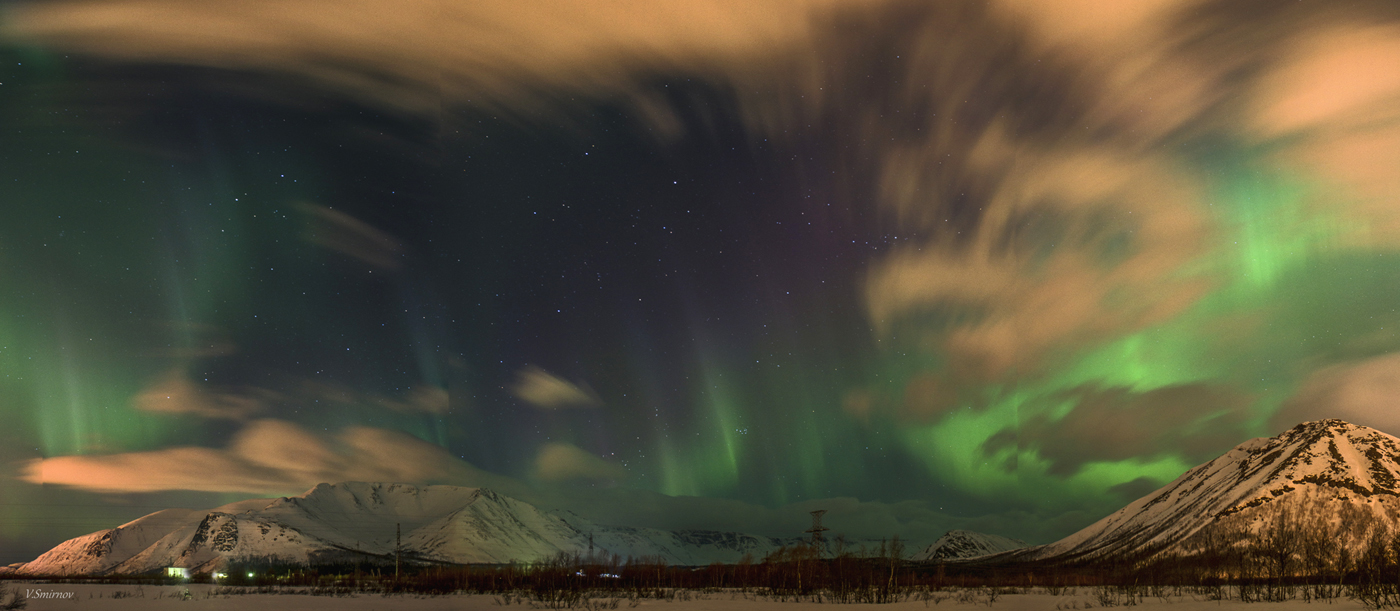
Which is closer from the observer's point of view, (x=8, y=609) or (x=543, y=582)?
(x=8, y=609)

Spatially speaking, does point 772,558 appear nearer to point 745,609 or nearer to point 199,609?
point 745,609

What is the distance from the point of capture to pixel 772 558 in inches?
4870

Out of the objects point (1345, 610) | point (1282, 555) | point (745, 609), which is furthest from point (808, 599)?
point (1282, 555)

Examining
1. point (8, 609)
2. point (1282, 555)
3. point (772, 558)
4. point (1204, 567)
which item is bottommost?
point (1204, 567)

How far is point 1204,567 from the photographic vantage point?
199625 mm

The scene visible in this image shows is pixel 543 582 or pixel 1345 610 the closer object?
pixel 1345 610

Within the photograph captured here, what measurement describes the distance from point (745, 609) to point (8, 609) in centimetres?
3563

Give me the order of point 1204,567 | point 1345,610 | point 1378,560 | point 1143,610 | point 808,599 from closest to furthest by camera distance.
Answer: point 1345,610, point 1143,610, point 1378,560, point 808,599, point 1204,567

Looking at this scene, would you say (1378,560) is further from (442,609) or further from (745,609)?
(442,609)

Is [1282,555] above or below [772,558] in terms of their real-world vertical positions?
above

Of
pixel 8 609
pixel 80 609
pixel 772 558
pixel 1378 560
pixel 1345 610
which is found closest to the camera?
pixel 8 609

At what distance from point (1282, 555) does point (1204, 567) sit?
543 feet

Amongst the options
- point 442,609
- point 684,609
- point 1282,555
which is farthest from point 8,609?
point 1282,555

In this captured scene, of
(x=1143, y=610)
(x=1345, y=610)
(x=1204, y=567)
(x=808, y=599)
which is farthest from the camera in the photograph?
(x=1204, y=567)
